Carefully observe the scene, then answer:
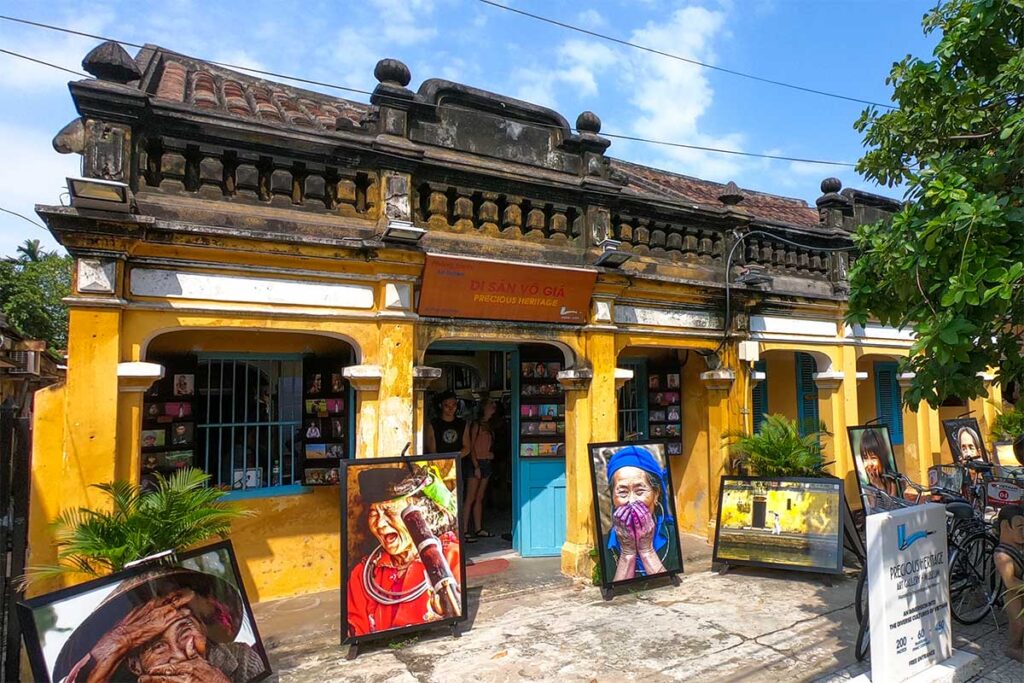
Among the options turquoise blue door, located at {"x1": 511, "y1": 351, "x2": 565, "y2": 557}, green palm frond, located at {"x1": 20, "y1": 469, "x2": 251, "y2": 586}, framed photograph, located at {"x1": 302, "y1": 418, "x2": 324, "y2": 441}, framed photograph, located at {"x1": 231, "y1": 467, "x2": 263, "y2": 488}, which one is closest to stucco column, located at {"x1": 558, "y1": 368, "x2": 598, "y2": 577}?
turquoise blue door, located at {"x1": 511, "y1": 351, "x2": 565, "y2": 557}

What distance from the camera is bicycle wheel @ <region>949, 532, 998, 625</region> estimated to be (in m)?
5.57

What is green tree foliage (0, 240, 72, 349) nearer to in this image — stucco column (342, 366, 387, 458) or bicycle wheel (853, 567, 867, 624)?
stucco column (342, 366, 387, 458)

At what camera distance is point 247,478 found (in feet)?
21.0

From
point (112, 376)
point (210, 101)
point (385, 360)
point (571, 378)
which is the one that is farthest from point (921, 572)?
point (210, 101)

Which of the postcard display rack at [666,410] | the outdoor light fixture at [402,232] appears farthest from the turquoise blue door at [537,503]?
the outdoor light fixture at [402,232]

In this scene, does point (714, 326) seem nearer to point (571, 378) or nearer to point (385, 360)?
point (571, 378)

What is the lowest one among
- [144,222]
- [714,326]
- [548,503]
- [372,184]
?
[548,503]

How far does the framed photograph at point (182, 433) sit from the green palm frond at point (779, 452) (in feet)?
21.3

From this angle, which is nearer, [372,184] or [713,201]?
[372,184]

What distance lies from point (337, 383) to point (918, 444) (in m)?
9.89

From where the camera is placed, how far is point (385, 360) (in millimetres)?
5746

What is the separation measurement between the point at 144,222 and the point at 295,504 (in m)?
3.28

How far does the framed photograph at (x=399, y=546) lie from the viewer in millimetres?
4910

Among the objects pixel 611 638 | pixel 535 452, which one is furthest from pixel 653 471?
pixel 611 638
